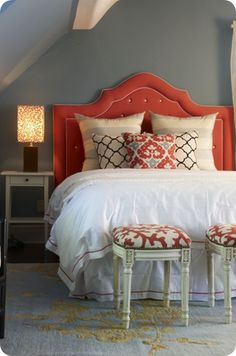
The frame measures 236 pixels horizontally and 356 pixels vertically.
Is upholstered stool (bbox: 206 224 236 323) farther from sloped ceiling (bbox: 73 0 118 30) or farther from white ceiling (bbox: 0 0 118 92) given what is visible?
sloped ceiling (bbox: 73 0 118 30)

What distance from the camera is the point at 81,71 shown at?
4.88 m

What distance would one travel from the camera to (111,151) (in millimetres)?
4414

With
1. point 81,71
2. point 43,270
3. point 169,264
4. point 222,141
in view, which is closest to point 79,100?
point 81,71

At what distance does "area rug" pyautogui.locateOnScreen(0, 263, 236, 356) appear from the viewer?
2268 mm

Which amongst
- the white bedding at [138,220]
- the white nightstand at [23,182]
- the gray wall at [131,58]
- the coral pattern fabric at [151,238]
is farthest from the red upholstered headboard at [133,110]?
the coral pattern fabric at [151,238]

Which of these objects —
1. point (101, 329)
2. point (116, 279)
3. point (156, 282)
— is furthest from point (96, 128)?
point (101, 329)

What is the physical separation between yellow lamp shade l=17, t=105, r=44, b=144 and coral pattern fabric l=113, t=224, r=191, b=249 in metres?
2.18

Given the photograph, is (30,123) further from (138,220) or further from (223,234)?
(223,234)

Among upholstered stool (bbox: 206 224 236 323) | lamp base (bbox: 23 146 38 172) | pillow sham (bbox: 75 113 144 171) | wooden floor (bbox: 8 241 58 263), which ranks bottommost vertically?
wooden floor (bbox: 8 241 58 263)

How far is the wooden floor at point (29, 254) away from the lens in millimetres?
4035

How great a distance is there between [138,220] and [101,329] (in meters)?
0.65

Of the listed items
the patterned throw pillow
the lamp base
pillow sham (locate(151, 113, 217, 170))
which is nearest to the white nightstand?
the lamp base

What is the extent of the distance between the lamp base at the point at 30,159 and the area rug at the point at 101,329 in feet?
5.24

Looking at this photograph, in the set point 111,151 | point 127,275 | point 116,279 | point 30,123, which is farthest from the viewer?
point 30,123
